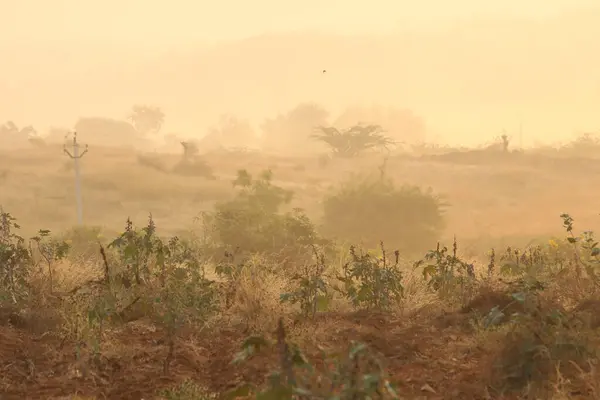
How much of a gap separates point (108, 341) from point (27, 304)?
1.32m

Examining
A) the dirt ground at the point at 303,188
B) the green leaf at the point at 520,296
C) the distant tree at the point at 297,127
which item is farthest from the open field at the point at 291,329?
the distant tree at the point at 297,127

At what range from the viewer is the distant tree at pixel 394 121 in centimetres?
8162

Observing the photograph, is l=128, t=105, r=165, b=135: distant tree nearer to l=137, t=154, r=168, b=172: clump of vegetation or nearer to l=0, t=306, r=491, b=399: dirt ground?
l=137, t=154, r=168, b=172: clump of vegetation

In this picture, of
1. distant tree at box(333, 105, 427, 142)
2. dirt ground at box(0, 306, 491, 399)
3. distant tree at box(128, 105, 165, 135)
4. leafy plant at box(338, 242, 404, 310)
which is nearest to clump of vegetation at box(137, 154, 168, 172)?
leafy plant at box(338, 242, 404, 310)

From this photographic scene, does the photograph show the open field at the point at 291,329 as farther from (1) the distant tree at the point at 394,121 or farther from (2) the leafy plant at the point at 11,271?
(1) the distant tree at the point at 394,121

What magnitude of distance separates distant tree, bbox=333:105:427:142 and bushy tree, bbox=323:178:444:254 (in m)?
58.4

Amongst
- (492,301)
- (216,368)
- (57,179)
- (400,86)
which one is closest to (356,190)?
(492,301)

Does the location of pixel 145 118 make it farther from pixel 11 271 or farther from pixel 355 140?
pixel 11 271

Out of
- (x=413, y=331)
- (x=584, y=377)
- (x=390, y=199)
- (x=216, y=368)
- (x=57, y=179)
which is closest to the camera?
(x=584, y=377)

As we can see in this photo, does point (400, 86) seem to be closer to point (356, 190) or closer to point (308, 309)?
point (356, 190)

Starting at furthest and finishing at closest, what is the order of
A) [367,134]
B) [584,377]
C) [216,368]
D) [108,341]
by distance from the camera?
[367,134], [108,341], [216,368], [584,377]

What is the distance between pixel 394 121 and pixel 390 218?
62057mm

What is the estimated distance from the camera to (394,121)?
271ft

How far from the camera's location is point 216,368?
4.75m
